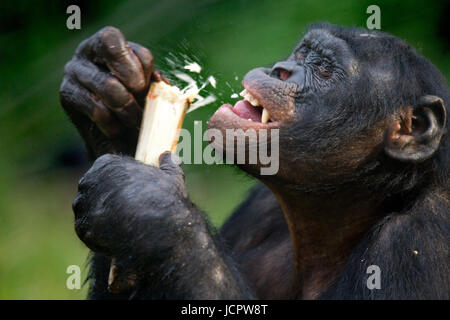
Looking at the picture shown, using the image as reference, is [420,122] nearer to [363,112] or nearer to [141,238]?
[363,112]

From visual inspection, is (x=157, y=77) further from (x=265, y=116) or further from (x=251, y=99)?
(x=265, y=116)

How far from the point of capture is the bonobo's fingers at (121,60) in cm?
473

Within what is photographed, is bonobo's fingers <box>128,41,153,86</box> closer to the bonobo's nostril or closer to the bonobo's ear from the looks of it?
the bonobo's nostril

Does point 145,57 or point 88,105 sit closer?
point 145,57

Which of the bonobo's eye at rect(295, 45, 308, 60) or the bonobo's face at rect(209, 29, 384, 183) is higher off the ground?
the bonobo's eye at rect(295, 45, 308, 60)

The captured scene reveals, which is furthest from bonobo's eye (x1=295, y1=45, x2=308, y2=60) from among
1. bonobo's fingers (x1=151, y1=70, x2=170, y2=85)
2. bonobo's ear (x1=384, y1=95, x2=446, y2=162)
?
bonobo's fingers (x1=151, y1=70, x2=170, y2=85)

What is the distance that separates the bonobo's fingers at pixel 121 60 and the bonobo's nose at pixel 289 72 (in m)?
0.90

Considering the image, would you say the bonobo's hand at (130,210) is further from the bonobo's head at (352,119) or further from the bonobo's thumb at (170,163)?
the bonobo's head at (352,119)

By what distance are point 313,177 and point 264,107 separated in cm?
56

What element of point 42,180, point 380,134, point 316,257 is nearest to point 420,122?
point 380,134

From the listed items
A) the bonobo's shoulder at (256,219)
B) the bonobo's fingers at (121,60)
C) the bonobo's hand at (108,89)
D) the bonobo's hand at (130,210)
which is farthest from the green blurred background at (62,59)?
the bonobo's hand at (130,210)

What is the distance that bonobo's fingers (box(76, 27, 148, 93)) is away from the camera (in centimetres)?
473

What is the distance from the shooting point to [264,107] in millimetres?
4648

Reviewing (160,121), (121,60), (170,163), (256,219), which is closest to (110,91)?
(121,60)
